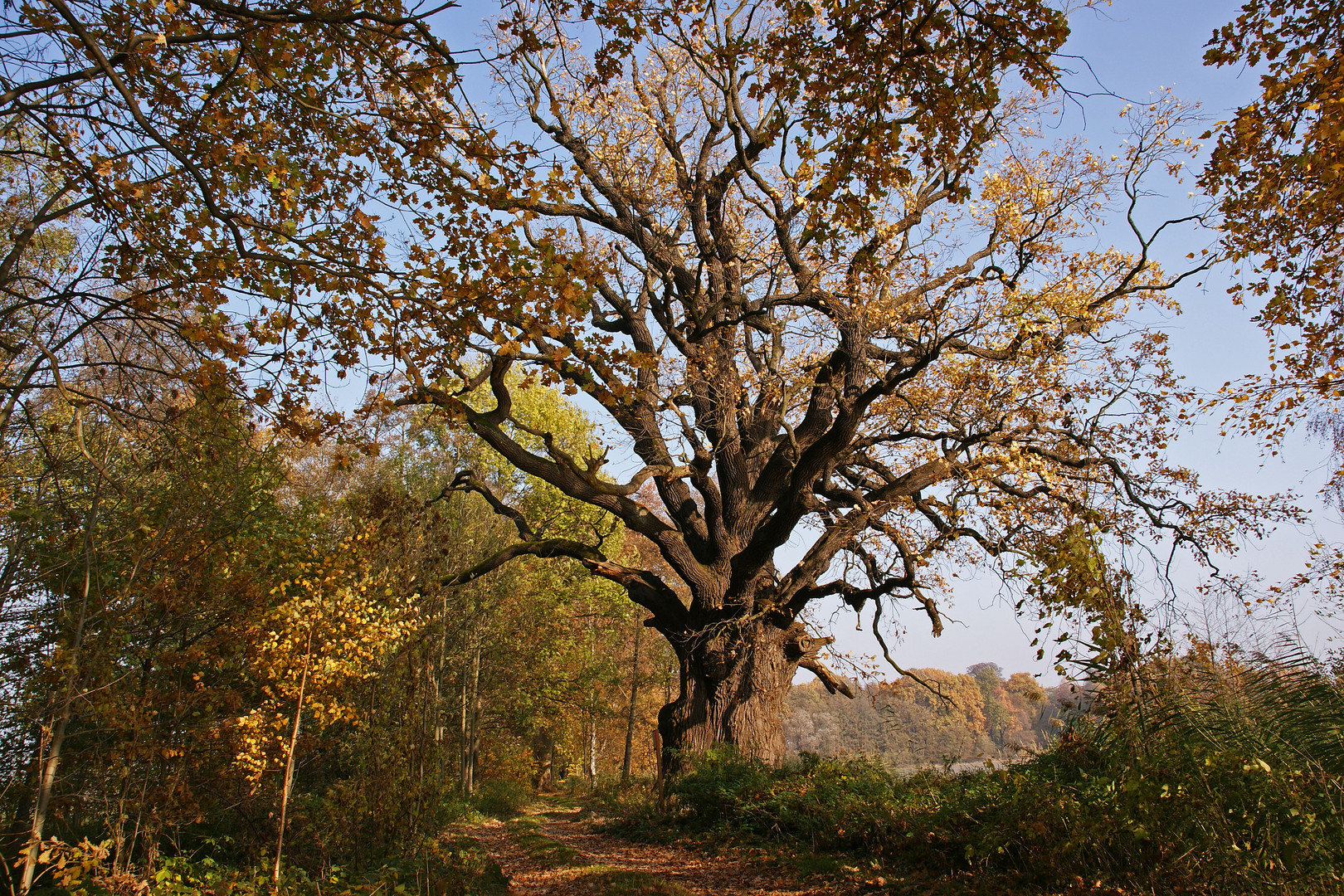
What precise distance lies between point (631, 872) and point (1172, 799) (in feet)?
16.9

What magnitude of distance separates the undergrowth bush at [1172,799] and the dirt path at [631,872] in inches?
39.4

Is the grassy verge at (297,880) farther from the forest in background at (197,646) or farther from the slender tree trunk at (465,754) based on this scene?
the slender tree trunk at (465,754)

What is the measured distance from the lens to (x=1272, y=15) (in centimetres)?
420

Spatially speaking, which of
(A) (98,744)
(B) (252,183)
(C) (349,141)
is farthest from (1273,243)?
(A) (98,744)

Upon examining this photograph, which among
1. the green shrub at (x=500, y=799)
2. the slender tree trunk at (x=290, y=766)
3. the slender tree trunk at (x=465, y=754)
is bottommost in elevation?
the green shrub at (x=500, y=799)

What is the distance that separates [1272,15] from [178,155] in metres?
6.18

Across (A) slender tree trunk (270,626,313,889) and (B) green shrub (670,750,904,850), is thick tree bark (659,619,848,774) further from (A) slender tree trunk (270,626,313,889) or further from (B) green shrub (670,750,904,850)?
(A) slender tree trunk (270,626,313,889)

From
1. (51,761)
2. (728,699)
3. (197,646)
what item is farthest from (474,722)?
(51,761)

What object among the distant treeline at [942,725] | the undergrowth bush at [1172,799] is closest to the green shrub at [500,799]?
→ the distant treeline at [942,725]

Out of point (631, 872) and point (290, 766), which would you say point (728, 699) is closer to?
point (631, 872)

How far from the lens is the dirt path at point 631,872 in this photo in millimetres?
6066

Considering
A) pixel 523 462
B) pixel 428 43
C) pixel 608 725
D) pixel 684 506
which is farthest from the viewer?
pixel 608 725

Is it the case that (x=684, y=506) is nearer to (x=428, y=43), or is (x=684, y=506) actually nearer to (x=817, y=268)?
(x=817, y=268)

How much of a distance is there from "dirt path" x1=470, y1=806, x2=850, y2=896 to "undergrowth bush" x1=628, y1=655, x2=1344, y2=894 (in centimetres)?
100
